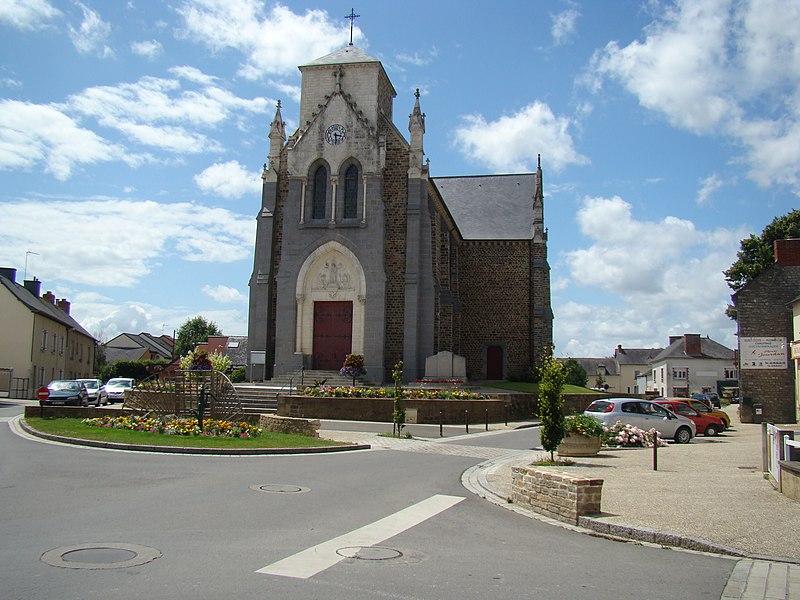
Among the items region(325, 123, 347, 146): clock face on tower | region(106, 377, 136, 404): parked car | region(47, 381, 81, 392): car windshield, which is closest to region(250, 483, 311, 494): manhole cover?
region(47, 381, 81, 392): car windshield

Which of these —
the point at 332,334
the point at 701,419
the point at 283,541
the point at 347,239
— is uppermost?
the point at 347,239

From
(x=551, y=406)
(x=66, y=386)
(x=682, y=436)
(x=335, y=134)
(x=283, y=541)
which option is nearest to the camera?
(x=283, y=541)

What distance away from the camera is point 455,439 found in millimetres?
20906

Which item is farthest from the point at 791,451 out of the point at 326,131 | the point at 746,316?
the point at 326,131

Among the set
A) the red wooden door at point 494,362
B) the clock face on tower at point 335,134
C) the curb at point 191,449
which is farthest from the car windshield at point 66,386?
the red wooden door at point 494,362

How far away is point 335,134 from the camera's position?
34812mm

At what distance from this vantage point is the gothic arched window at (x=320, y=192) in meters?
35.0

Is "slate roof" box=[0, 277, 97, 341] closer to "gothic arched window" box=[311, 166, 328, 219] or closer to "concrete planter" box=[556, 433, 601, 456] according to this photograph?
"gothic arched window" box=[311, 166, 328, 219]

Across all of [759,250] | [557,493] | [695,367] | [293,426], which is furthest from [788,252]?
[695,367]

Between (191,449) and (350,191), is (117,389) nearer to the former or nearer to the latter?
(350,191)

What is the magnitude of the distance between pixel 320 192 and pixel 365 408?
42.5 ft

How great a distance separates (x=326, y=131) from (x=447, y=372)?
513 inches

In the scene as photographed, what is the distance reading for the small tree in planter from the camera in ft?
105

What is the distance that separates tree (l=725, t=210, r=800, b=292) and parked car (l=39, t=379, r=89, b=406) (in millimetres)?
37111
